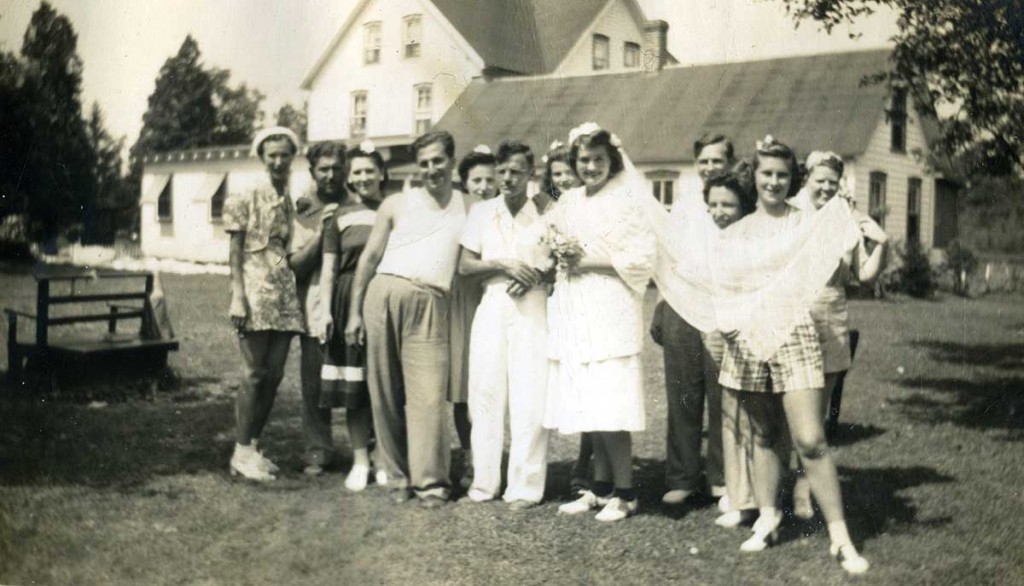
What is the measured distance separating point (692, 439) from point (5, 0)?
3.77m

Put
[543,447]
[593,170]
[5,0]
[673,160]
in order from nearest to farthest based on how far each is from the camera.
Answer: [593,170] < [543,447] < [673,160] < [5,0]

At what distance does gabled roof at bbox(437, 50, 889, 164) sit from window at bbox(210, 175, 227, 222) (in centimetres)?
113

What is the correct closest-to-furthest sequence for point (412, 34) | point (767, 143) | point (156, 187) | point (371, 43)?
point (767, 143)
point (412, 34)
point (371, 43)
point (156, 187)

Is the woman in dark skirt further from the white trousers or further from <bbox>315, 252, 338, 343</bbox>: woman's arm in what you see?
the white trousers

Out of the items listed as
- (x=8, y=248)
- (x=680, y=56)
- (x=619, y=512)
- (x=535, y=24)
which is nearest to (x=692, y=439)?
(x=619, y=512)

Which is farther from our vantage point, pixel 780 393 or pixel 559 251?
pixel 559 251

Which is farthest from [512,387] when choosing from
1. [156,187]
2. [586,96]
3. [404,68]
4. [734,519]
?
[156,187]

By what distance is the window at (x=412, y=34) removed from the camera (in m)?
3.66

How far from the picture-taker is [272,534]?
11.1 feet

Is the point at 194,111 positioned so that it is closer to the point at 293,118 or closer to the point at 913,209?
the point at 293,118

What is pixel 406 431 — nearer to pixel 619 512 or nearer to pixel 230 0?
pixel 619 512

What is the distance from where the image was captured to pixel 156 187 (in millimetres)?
4137

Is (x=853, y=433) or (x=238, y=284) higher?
(x=238, y=284)

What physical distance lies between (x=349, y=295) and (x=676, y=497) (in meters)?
1.63
